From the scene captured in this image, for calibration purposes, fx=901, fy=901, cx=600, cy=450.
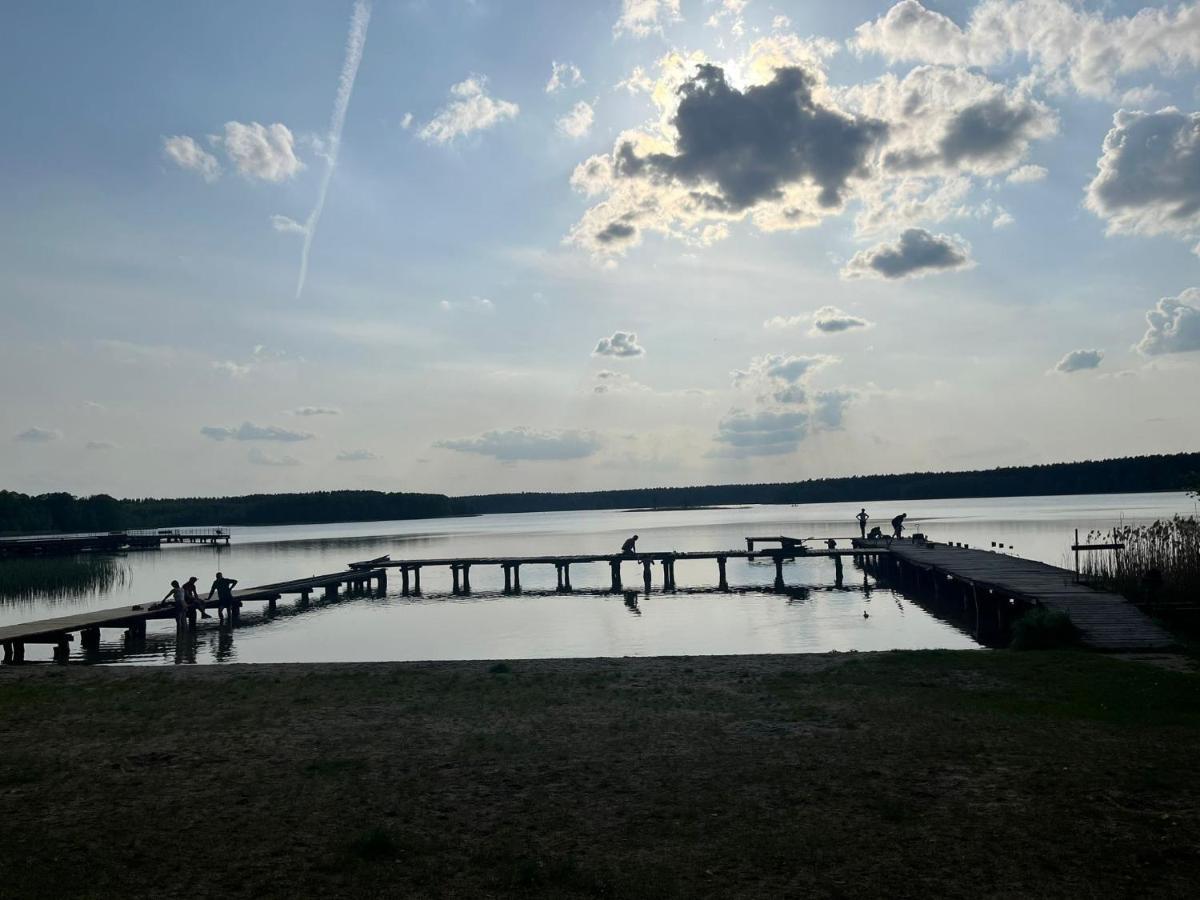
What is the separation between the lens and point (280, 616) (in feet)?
127

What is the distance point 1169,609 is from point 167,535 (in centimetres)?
11118

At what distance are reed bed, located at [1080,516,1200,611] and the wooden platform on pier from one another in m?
0.64

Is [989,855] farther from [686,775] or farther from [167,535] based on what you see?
[167,535]

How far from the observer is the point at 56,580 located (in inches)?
2215

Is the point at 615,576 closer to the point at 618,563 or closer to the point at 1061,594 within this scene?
the point at 618,563

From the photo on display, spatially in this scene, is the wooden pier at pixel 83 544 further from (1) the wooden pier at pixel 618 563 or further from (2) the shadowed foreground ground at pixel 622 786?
(2) the shadowed foreground ground at pixel 622 786

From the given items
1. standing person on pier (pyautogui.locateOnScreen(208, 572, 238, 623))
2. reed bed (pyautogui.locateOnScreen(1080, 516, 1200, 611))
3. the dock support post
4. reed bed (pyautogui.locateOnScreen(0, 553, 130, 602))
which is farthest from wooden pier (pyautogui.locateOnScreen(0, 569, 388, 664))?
reed bed (pyautogui.locateOnScreen(1080, 516, 1200, 611))

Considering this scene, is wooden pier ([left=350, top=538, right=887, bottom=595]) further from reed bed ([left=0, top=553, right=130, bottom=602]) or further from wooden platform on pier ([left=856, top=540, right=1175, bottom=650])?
reed bed ([left=0, top=553, right=130, bottom=602])

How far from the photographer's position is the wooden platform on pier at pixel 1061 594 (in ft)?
62.3

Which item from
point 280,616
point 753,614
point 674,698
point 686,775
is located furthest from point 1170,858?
point 280,616

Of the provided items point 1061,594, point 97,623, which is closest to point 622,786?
point 1061,594

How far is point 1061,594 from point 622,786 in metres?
19.2

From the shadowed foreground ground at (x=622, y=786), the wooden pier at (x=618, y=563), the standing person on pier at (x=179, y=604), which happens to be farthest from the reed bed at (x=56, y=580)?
the shadowed foreground ground at (x=622, y=786)

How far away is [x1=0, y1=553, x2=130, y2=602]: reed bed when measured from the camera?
4919cm
